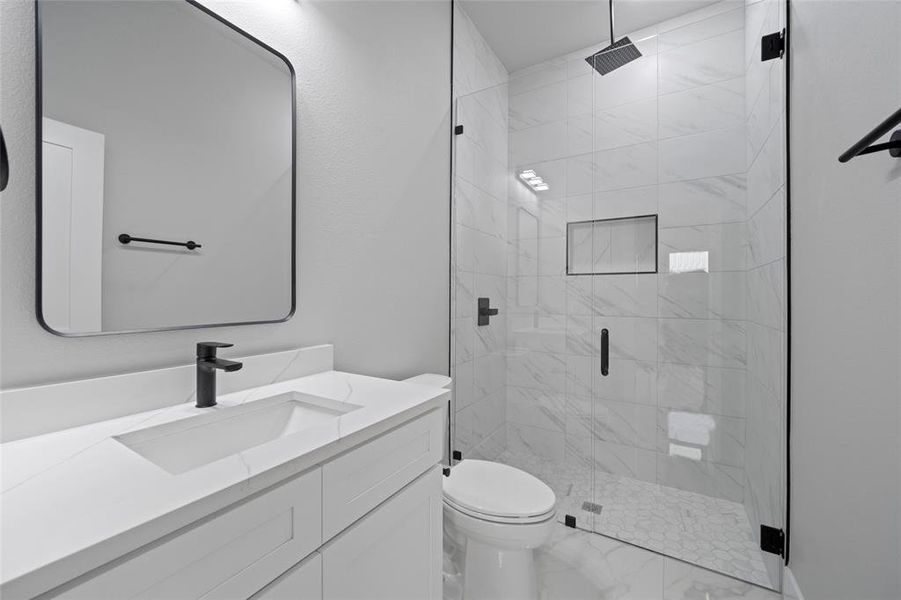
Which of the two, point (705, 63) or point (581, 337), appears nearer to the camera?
point (705, 63)

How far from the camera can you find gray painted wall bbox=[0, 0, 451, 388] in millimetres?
750

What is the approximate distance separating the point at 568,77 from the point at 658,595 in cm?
244

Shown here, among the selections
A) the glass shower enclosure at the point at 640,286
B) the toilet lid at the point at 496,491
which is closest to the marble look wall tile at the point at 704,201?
the glass shower enclosure at the point at 640,286

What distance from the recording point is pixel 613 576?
5.28 feet

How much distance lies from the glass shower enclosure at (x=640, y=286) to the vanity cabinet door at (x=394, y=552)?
1.16m

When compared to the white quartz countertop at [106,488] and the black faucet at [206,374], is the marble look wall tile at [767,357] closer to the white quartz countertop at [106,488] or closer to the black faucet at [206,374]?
the white quartz countertop at [106,488]

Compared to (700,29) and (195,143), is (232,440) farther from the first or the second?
(700,29)

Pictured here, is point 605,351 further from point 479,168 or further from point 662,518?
point 479,168

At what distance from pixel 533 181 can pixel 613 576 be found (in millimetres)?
1856

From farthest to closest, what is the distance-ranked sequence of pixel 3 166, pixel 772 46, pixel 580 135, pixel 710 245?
1. pixel 580 135
2. pixel 710 245
3. pixel 772 46
4. pixel 3 166

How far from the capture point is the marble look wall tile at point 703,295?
1771 mm

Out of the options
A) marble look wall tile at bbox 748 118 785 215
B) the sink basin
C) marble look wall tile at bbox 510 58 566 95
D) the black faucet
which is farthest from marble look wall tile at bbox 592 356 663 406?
the black faucet

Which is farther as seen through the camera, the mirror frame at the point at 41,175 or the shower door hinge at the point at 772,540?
the shower door hinge at the point at 772,540

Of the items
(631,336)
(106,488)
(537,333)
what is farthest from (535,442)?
(106,488)
